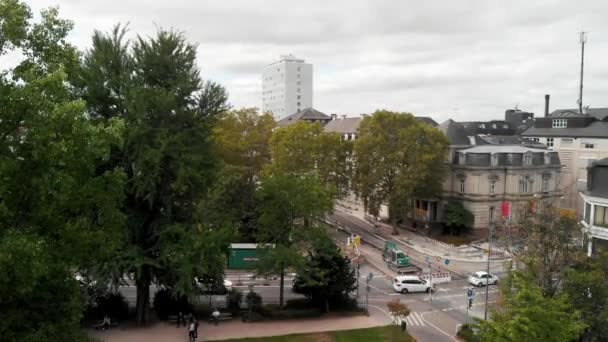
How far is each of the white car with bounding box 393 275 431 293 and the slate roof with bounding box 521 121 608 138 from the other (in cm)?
3923

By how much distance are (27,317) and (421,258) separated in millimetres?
40347

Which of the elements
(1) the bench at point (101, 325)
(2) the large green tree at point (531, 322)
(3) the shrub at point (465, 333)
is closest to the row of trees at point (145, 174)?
(1) the bench at point (101, 325)

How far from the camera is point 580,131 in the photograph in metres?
68.8

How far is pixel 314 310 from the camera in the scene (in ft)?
109

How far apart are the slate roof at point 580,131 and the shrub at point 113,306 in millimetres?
59022

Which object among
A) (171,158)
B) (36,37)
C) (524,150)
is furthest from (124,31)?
(524,150)

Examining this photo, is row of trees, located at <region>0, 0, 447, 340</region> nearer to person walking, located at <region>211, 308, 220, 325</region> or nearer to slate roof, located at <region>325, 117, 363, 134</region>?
person walking, located at <region>211, 308, 220, 325</region>

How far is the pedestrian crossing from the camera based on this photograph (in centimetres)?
3238

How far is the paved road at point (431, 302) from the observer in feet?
104

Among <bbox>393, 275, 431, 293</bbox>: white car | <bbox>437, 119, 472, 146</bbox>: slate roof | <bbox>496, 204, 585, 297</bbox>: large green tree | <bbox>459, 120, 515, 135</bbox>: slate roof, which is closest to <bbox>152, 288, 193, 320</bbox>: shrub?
<bbox>393, 275, 431, 293</bbox>: white car

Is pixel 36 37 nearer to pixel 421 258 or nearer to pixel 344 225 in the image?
pixel 421 258

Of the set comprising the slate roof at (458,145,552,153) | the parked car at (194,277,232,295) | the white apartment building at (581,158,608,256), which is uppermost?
the slate roof at (458,145,552,153)

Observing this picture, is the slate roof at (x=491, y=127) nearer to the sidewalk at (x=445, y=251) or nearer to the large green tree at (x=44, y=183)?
the sidewalk at (x=445, y=251)

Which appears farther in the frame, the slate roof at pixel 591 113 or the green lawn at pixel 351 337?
the slate roof at pixel 591 113
